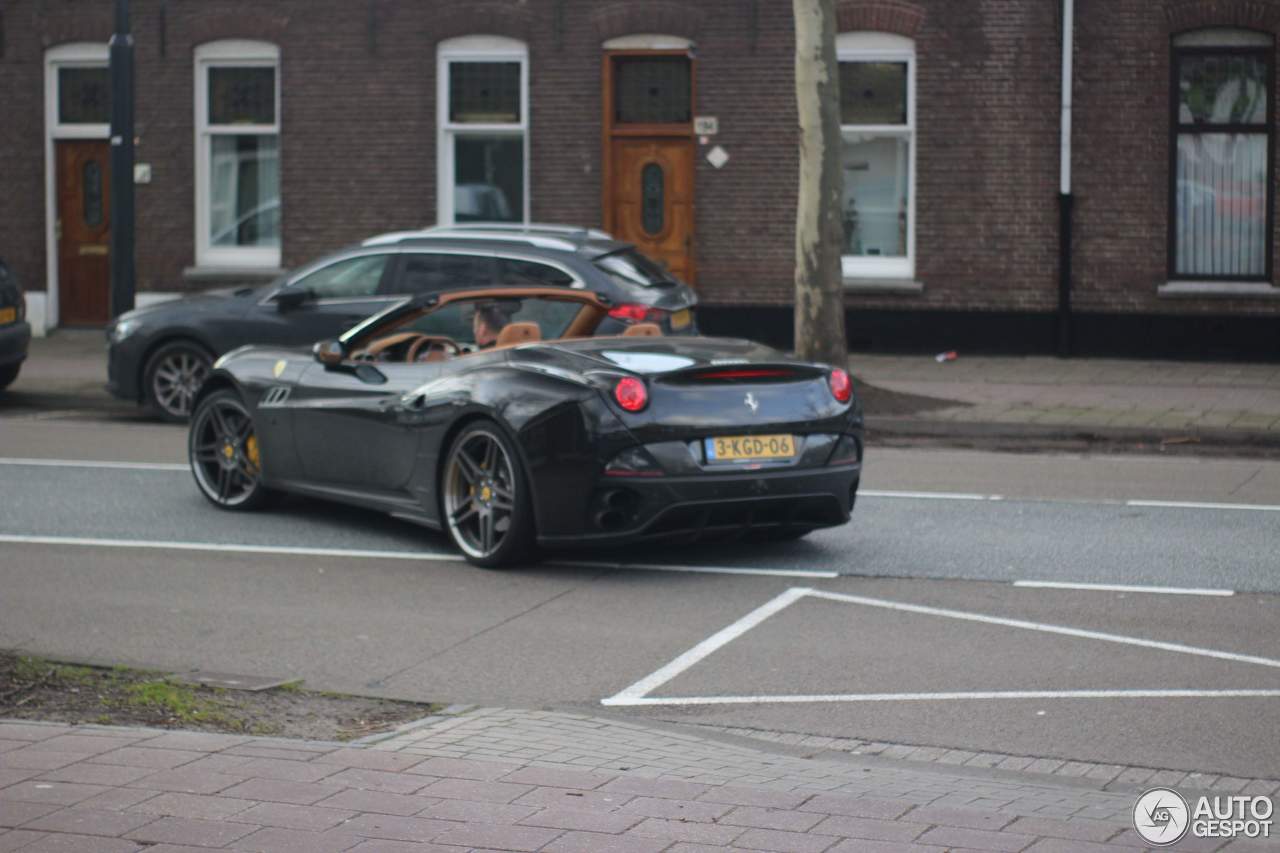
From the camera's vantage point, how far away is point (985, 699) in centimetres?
719

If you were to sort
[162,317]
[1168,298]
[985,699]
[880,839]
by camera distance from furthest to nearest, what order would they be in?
1. [1168,298]
2. [162,317]
3. [985,699]
4. [880,839]

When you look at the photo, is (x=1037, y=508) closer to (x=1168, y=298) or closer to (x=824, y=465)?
(x=824, y=465)

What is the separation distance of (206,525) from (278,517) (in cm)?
47

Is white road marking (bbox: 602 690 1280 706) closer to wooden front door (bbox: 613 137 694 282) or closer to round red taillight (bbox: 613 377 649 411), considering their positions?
round red taillight (bbox: 613 377 649 411)

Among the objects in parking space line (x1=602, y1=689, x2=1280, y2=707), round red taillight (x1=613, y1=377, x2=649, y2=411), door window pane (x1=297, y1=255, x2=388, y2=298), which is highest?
door window pane (x1=297, y1=255, x2=388, y2=298)

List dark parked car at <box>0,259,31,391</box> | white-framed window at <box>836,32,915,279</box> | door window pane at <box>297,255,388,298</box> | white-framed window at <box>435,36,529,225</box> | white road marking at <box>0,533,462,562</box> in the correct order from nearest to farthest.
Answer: white road marking at <box>0,533,462,562</box> < door window pane at <box>297,255,388,298</box> < dark parked car at <box>0,259,31,391</box> < white-framed window at <box>836,32,915,279</box> < white-framed window at <box>435,36,529,225</box>

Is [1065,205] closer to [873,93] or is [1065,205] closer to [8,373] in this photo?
[873,93]

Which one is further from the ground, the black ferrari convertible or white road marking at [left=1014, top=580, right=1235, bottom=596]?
the black ferrari convertible

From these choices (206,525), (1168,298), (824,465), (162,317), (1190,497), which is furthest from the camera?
(1168,298)

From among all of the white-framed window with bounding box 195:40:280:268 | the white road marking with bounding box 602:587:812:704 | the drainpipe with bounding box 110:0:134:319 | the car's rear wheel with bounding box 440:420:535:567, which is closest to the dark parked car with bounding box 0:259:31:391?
the drainpipe with bounding box 110:0:134:319

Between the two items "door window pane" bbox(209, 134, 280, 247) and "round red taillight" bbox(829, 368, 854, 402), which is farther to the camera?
"door window pane" bbox(209, 134, 280, 247)

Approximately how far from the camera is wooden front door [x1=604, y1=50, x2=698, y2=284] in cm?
2255

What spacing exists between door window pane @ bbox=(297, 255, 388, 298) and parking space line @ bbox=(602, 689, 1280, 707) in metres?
9.84

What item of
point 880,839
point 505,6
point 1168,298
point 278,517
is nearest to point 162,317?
point 278,517
